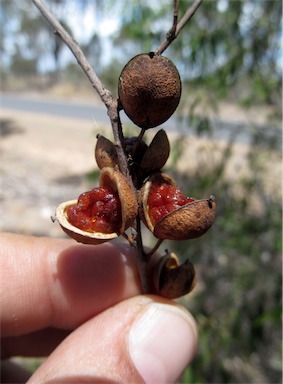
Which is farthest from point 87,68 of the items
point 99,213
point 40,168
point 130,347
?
point 40,168

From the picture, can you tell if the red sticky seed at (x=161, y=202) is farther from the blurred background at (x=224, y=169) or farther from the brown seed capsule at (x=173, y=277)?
the blurred background at (x=224, y=169)

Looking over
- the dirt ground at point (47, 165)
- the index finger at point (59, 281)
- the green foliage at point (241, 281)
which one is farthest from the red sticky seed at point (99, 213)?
the green foliage at point (241, 281)

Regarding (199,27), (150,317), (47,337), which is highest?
(199,27)

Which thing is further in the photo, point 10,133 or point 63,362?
point 10,133

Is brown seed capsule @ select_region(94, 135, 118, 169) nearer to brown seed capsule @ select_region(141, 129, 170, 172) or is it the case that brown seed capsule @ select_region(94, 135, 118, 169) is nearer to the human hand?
brown seed capsule @ select_region(141, 129, 170, 172)

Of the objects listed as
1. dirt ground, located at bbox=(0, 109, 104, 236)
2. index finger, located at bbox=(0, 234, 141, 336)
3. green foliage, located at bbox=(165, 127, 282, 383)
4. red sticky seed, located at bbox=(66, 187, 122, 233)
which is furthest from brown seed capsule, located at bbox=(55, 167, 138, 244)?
green foliage, located at bbox=(165, 127, 282, 383)

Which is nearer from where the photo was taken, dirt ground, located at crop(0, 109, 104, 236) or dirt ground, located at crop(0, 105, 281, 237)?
dirt ground, located at crop(0, 105, 281, 237)

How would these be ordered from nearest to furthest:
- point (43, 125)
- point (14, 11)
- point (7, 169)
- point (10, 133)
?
point (7, 169) < point (10, 133) < point (43, 125) < point (14, 11)

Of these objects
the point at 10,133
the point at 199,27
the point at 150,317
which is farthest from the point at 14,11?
the point at 150,317

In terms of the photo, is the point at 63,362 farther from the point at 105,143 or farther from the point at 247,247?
the point at 247,247
